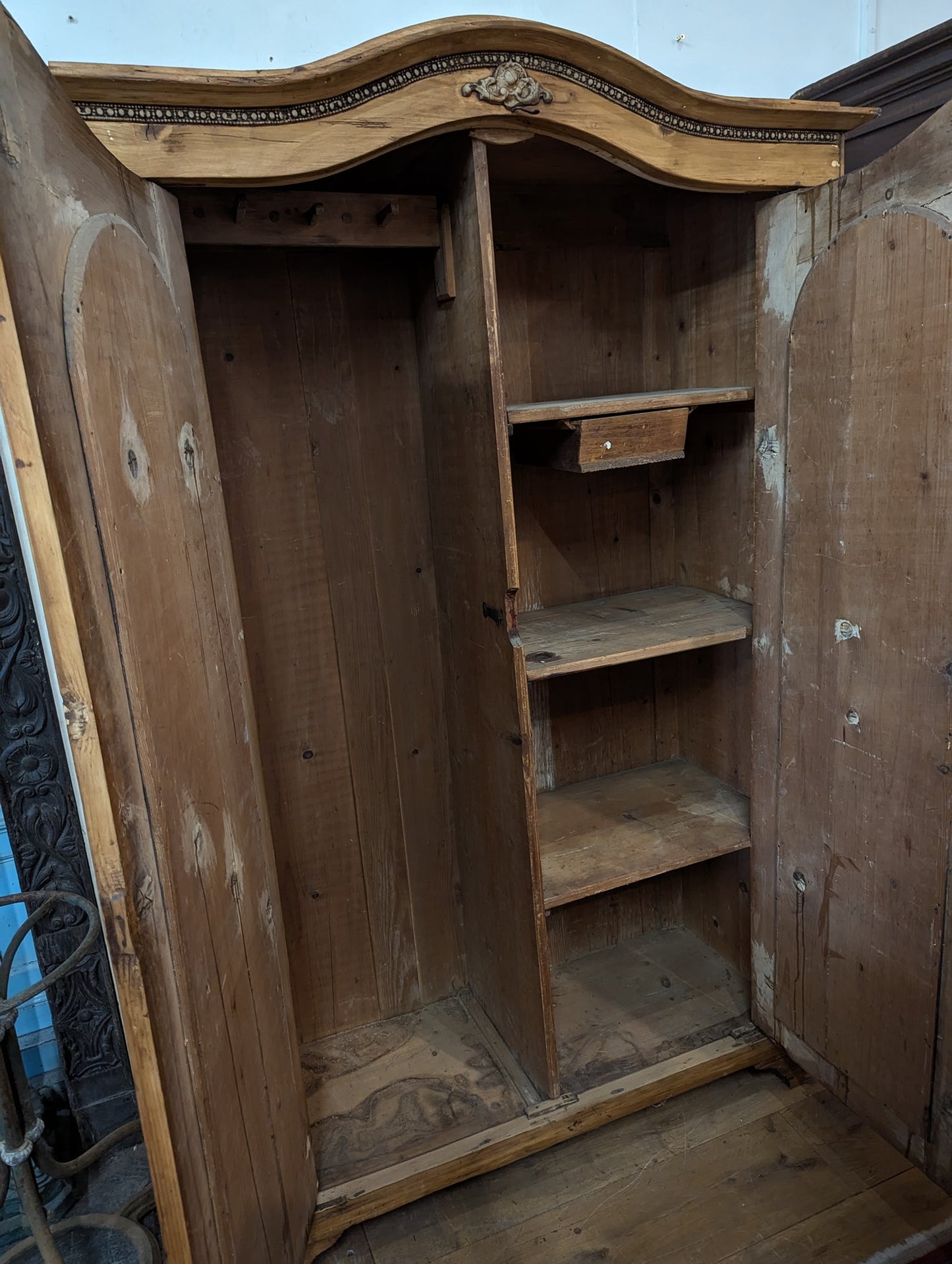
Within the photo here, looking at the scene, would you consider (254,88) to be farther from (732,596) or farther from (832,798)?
(832,798)

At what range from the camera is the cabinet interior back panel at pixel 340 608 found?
1530mm

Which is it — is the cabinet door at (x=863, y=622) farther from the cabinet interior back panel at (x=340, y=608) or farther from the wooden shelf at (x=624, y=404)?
the cabinet interior back panel at (x=340, y=608)

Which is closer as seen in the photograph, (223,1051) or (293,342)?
(223,1051)

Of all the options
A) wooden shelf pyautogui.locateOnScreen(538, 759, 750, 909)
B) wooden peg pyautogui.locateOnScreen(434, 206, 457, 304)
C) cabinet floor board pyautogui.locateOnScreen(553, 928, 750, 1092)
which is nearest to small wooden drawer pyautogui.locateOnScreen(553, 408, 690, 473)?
wooden peg pyautogui.locateOnScreen(434, 206, 457, 304)

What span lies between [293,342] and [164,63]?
469 mm

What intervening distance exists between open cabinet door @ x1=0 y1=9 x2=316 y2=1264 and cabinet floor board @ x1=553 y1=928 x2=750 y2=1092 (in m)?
0.77

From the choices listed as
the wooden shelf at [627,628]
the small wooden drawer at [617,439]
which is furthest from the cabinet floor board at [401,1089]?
the small wooden drawer at [617,439]

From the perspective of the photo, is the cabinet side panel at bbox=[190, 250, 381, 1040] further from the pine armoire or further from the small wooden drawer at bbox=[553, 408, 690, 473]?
the small wooden drawer at bbox=[553, 408, 690, 473]

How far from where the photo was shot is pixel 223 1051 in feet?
3.30

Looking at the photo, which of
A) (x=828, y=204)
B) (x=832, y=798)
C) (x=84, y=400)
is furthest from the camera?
(x=832, y=798)

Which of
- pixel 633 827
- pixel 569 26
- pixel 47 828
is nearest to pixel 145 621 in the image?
pixel 47 828

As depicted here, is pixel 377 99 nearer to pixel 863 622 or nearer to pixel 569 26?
pixel 569 26

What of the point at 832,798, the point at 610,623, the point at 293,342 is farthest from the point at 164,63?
the point at 832,798

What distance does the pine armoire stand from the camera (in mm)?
853
